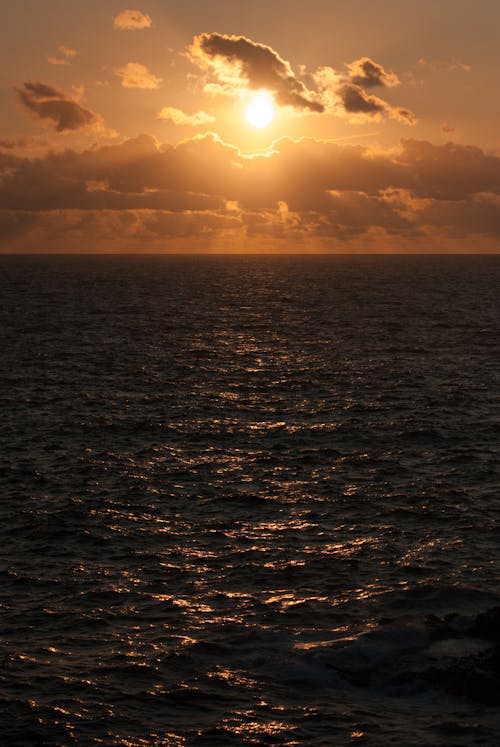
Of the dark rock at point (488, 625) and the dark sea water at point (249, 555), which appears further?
the dark rock at point (488, 625)

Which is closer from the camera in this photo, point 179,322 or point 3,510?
point 3,510

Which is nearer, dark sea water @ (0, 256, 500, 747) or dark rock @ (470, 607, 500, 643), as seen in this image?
dark sea water @ (0, 256, 500, 747)

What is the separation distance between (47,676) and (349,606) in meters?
10.1

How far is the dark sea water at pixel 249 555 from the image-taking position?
21.8 m

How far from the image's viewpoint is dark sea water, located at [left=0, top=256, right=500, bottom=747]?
2180 cm

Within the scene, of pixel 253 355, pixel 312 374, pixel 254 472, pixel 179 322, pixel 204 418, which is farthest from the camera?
pixel 179 322

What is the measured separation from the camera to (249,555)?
3141 cm

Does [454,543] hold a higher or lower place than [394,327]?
lower

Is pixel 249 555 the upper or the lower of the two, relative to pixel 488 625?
lower

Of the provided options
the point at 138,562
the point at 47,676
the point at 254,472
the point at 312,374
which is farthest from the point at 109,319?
the point at 47,676

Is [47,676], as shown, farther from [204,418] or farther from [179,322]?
[179,322]

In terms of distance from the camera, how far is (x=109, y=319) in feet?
362

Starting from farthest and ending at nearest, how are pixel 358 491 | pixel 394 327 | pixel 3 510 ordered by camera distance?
pixel 394 327
pixel 358 491
pixel 3 510

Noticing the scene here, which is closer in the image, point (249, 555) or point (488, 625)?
point (488, 625)
